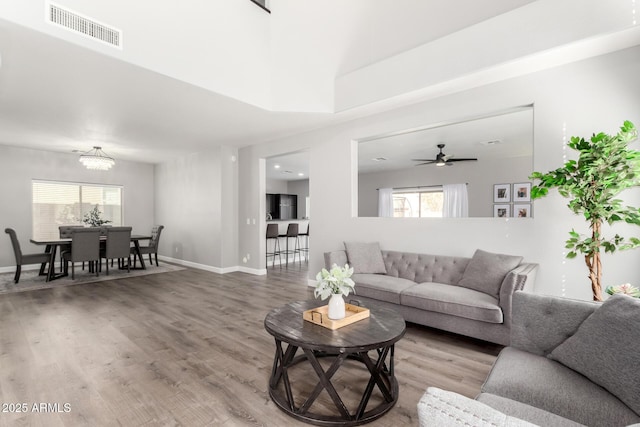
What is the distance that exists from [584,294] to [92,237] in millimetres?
7381

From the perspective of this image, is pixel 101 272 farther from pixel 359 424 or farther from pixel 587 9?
pixel 587 9

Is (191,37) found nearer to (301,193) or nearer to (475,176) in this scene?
(475,176)

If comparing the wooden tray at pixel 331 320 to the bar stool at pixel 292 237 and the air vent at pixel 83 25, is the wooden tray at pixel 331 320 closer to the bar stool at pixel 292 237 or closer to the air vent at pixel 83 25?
the air vent at pixel 83 25

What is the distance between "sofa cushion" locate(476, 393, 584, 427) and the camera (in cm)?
119

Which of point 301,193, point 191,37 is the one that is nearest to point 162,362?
point 191,37

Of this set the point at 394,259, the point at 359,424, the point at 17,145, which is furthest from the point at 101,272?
the point at 359,424

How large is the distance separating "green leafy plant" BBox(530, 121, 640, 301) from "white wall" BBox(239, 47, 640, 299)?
1.46ft

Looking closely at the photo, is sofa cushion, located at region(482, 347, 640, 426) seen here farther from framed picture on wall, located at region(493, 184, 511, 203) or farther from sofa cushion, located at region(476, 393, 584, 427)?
framed picture on wall, located at region(493, 184, 511, 203)

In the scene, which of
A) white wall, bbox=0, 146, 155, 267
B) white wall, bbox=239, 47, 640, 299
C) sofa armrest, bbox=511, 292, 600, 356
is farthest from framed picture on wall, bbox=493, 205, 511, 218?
white wall, bbox=0, 146, 155, 267

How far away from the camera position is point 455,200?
29.1 ft

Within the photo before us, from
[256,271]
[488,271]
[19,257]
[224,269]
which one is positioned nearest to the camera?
[488,271]

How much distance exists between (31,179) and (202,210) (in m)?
3.86

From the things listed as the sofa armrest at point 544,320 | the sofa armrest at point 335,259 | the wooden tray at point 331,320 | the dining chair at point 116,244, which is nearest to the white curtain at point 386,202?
the sofa armrest at point 335,259

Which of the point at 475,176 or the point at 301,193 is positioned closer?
the point at 475,176
